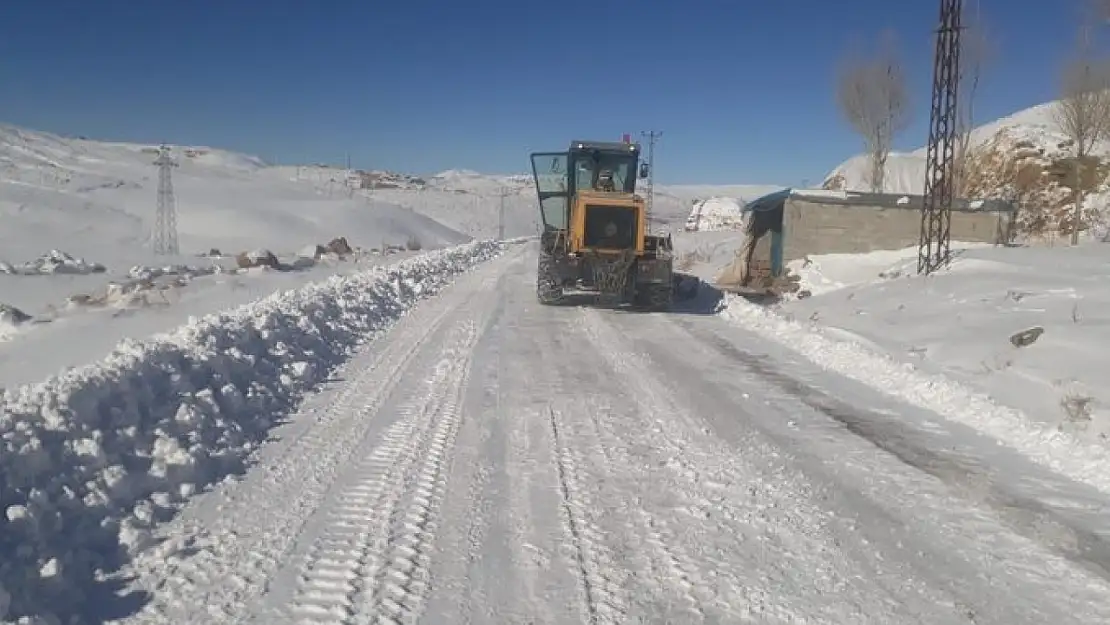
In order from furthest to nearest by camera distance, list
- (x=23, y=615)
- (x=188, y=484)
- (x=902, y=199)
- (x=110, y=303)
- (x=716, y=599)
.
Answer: (x=902, y=199) < (x=110, y=303) < (x=188, y=484) < (x=716, y=599) < (x=23, y=615)

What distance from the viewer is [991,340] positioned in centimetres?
1076

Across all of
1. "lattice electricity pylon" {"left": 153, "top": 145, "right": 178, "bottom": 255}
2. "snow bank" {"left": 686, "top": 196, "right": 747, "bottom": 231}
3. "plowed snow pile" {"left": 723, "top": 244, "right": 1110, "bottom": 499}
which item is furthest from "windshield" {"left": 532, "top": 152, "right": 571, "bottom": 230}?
"snow bank" {"left": 686, "top": 196, "right": 747, "bottom": 231}

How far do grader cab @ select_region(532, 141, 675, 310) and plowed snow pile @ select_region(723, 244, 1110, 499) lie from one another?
1770mm

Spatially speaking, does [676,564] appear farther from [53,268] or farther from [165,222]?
[165,222]

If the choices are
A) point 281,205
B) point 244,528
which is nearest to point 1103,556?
point 244,528

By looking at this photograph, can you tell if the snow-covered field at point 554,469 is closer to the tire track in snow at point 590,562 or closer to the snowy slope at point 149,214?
the tire track in snow at point 590,562

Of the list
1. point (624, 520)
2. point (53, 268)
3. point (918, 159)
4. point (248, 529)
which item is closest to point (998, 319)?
point (624, 520)

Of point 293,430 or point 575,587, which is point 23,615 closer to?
point 575,587

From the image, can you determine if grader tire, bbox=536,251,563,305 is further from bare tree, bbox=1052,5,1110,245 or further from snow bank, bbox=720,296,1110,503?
bare tree, bbox=1052,5,1110,245

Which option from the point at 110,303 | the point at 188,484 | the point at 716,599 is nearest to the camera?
the point at 716,599

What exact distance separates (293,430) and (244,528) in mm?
2147

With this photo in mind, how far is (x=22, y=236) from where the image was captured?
120 feet

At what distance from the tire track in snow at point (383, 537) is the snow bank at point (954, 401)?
15.7ft

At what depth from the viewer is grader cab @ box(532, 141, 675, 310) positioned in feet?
53.1
